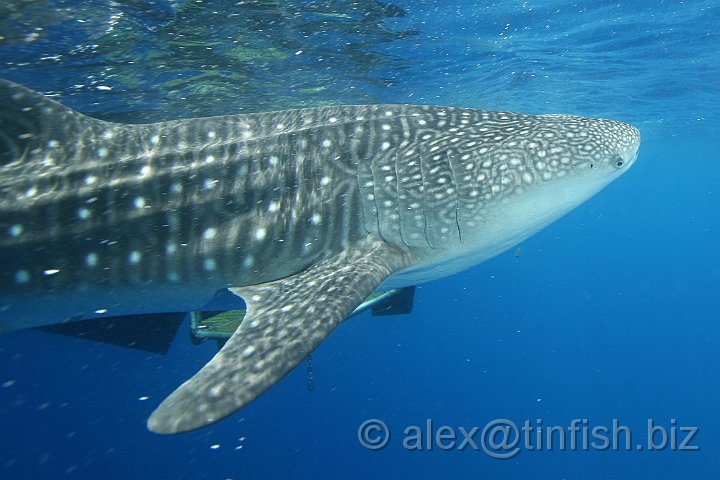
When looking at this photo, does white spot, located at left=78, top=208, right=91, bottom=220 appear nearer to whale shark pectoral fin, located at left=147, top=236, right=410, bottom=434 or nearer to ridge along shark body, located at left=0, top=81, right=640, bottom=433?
ridge along shark body, located at left=0, top=81, right=640, bottom=433

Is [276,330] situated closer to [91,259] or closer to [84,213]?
[91,259]

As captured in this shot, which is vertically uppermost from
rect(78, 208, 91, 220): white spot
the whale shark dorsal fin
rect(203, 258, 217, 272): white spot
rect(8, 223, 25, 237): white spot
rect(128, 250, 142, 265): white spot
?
the whale shark dorsal fin

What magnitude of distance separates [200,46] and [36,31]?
312 centimetres

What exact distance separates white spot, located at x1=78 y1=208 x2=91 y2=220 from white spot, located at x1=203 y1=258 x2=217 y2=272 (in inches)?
39.2

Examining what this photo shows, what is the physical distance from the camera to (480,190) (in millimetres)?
4371

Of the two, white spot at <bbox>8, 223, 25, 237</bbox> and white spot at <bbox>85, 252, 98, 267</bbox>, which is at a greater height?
white spot at <bbox>8, 223, 25, 237</bbox>

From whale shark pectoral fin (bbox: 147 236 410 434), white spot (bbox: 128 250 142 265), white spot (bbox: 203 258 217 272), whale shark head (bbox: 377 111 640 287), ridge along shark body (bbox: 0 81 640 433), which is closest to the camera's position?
whale shark pectoral fin (bbox: 147 236 410 434)

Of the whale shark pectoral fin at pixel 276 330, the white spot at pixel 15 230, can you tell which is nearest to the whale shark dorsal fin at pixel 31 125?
the white spot at pixel 15 230

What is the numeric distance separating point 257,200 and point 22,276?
1.95 metres

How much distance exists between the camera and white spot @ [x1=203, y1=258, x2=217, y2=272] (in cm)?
420

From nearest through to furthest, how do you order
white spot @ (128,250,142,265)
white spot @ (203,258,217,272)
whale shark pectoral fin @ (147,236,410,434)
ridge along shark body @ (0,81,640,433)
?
1. whale shark pectoral fin @ (147,236,410,434)
2. ridge along shark body @ (0,81,640,433)
3. white spot @ (128,250,142,265)
4. white spot @ (203,258,217,272)

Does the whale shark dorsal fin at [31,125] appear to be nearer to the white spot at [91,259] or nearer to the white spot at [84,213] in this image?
the white spot at [84,213]

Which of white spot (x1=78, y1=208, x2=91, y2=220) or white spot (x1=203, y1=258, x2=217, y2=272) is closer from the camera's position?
white spot (x1=78, y1=208, x2=91, y2=220)

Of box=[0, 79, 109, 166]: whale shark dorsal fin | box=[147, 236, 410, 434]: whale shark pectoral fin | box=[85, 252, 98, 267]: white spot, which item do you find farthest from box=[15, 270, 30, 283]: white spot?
box=[147, 236, 410, 434]: whale shark pectoral fin
